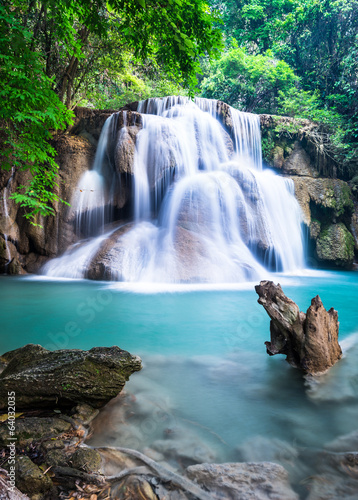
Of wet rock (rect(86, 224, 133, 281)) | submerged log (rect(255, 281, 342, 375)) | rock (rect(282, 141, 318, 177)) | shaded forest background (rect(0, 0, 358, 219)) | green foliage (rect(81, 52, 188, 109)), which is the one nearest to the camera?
submerged log (rect(255, 281, 342, 375))

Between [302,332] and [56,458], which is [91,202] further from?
[56,458]

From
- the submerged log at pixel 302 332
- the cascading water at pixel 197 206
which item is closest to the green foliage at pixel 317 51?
the cascading water at pixel 197 206

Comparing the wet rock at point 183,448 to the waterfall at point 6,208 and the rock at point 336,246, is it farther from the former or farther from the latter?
the rock at point 336,246

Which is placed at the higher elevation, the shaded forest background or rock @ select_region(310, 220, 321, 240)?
the shaded forest background

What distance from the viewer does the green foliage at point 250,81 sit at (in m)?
18.1

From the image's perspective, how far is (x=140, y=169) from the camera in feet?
38.7

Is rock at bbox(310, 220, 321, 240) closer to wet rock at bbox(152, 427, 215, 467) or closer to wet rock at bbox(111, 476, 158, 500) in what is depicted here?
wet rock at bbox(152, 427, 215, 467)

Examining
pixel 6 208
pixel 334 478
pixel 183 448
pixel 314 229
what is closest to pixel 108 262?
pixel 6 208

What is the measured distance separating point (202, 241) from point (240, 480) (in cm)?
808

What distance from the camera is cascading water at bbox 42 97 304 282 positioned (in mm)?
8984

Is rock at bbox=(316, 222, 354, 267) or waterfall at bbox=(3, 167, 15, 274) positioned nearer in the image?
waterfall at bbox=(3, 167, 15, 274)

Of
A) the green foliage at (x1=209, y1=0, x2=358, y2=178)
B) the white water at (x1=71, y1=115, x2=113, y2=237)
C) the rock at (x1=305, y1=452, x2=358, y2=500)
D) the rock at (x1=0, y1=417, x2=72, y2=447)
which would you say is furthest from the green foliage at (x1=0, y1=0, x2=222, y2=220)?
the green foliage at (x1=209, y1=0, x2=358, y2=178)

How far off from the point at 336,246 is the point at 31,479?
45.6 feet

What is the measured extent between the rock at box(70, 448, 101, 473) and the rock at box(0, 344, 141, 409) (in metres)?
0.53
